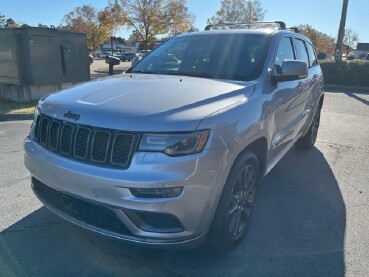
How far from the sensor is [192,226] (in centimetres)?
220

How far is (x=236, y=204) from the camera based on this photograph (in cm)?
270

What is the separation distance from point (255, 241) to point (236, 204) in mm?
484

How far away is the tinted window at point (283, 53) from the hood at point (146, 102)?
753 mm

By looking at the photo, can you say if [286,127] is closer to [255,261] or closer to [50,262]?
[255,261]

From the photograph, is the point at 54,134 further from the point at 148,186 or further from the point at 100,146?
the point at 148,186

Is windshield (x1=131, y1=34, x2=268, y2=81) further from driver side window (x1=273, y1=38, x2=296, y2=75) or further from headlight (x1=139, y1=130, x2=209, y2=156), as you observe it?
headlight (x1=139, y1=130, x2=209, y2=156)

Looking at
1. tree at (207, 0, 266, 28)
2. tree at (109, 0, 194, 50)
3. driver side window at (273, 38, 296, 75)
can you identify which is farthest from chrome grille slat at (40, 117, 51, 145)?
tree at (207, 0, 266, 28)

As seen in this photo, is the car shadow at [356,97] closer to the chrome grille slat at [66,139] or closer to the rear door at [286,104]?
the rear door at [286,104]

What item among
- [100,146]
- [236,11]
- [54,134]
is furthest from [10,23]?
[100,146]

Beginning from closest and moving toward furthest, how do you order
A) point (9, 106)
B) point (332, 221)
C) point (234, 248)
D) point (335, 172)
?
1. point (234, 248)
2. point (332, 221)
3. point (335, 172)
4. point (9, 106)

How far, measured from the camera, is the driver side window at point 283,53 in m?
3.43

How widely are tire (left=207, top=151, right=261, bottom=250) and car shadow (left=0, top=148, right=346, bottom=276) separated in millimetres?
171

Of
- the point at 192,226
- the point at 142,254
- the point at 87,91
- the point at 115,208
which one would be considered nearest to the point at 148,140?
the point at 115,208

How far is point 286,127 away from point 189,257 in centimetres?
182
